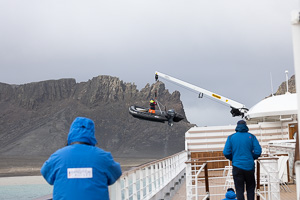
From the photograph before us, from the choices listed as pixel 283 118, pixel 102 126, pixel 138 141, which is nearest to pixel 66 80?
pixel 102 126

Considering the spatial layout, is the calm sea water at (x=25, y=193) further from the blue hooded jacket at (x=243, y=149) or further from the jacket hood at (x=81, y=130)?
the jacket hood at (x=81, y=130)

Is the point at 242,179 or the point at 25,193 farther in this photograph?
the point at 25,193

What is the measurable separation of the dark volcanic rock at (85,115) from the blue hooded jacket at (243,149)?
423 ft

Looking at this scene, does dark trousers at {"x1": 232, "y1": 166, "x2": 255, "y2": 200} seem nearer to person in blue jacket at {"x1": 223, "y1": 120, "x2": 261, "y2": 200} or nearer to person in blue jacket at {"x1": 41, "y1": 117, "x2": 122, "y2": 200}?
person in blue jacket at {"x1": 223, "y1": 120, "x2": 261, "y2": 200}

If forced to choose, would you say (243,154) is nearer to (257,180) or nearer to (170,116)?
(257,180)

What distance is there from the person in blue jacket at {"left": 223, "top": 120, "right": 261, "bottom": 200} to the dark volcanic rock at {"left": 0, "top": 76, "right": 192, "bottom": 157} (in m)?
129

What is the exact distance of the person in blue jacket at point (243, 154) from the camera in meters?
6.09

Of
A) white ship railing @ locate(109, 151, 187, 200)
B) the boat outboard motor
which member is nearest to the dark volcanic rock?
the boat outboard motor

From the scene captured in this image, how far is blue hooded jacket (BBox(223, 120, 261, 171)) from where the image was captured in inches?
240

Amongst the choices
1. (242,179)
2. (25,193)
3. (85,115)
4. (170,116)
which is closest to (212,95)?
(170,116)

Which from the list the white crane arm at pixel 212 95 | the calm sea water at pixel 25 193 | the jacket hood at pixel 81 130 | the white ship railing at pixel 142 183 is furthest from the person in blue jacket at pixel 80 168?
the calm sea water at pixel 25 193

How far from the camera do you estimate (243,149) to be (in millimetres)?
6094

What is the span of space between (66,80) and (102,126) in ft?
111

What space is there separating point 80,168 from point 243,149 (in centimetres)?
345
